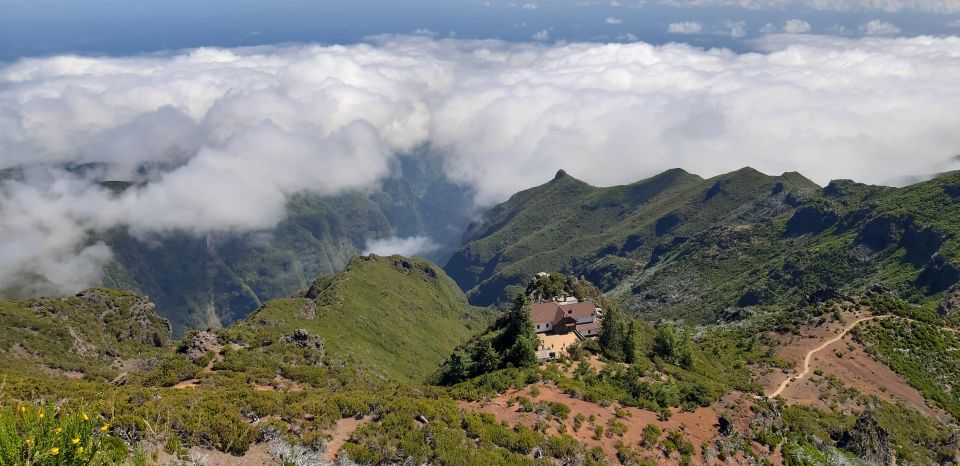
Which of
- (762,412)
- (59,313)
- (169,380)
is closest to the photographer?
(762,412)

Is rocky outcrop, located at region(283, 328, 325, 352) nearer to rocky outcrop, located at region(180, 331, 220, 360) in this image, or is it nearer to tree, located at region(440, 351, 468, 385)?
rocky outcrop, located at region(180, 331, 220, 360)

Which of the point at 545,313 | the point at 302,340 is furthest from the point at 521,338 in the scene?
the point at 302,340

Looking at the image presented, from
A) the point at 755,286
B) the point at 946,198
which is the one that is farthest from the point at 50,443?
the point at 946,198

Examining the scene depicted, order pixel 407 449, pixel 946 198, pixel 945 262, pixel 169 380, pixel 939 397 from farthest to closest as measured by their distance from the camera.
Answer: pixel 946 198 < pixel 945 262 < pixel 939 397 < pixel 169 380 < pixel 407 449

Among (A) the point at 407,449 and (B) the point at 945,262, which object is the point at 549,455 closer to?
(A) the point at 407,449

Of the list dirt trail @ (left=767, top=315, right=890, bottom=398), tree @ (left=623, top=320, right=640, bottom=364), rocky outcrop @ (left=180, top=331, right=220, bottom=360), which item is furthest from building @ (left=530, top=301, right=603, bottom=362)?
rocky outcrop @ (left=180, top=331, right=220, bottom=360)
